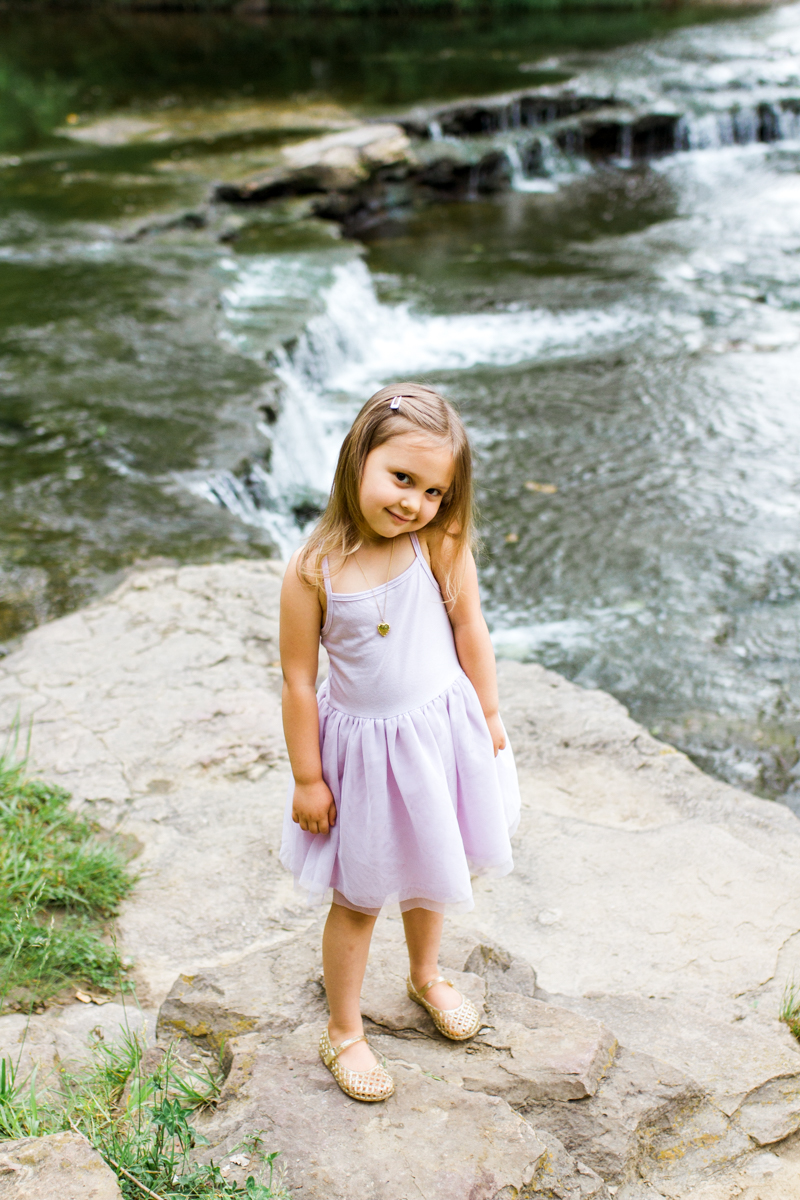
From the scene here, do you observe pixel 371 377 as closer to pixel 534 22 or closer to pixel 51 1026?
pixel 51 1026

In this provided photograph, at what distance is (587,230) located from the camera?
9.59 meters

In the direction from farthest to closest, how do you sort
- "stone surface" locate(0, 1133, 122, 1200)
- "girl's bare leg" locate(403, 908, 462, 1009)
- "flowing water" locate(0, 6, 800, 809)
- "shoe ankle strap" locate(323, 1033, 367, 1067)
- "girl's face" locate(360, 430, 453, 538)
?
"flowing water" locate(0, 6, 800, 809) < "girl's bare leg" locate(403, 908, 462, 1009) < "shoe ankle strap" locate(323, 1033, 367, 1067) < "girl's face" locate(360, 430, 453, 538) < "stone surface" locate(0, 1133, 122, 1200)

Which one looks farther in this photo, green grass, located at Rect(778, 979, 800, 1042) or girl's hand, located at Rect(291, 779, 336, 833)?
green grass, located at Rect(778, 979, 800, 1042)

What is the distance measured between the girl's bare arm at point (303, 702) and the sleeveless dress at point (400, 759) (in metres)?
Result: 0.03

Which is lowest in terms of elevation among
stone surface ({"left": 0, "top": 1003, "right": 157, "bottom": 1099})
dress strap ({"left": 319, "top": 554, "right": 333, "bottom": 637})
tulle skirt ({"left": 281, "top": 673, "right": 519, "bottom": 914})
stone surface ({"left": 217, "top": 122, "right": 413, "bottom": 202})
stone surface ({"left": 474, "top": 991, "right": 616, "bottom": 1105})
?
stone surface ({"left": 0, "top": 1003, "right": 157, "bottom": 1099})

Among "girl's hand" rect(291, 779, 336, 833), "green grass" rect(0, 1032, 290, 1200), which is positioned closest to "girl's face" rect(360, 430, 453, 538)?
"girl's hand" rect(291, 779, 336, 833)

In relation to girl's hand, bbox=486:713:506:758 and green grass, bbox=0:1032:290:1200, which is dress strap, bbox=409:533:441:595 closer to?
girl's hand, bbox=486:713:506:758

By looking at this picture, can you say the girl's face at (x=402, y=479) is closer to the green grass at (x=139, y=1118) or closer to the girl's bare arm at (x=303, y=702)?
the girl's bare arm at (x=303, y=702)

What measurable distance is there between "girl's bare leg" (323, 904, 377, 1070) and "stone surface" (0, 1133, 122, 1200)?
47cm

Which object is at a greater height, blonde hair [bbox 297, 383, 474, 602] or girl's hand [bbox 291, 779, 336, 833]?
blonde hair [bbox 297, 383, 474, 602]

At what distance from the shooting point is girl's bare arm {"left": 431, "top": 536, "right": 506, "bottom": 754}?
1.75m

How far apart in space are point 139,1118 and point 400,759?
71 cm

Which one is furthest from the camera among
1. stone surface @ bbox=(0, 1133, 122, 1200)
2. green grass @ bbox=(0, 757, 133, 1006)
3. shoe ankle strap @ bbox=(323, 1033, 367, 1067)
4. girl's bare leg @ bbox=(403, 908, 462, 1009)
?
green grass @ bbox=(0, 757, 133, 1006)

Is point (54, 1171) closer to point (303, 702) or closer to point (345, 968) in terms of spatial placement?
point (345, 968)
